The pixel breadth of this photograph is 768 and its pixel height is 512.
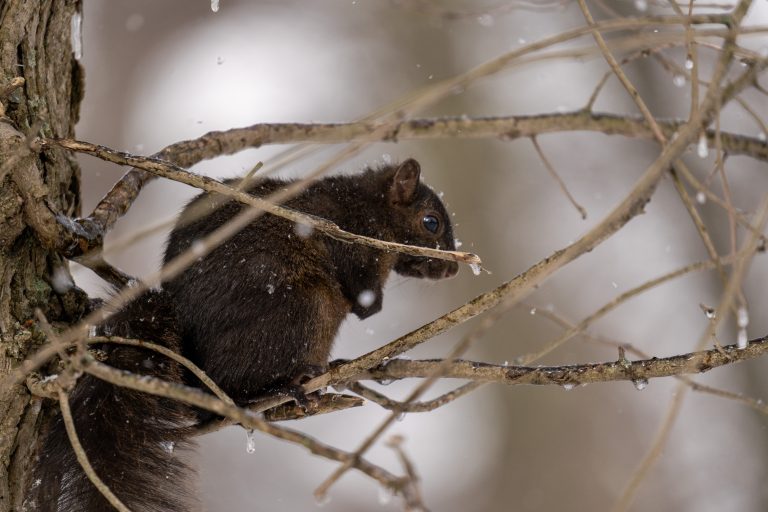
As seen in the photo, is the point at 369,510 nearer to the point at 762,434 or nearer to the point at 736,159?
the point at 762,434

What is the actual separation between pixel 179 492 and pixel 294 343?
0.50m

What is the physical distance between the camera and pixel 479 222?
243 inches

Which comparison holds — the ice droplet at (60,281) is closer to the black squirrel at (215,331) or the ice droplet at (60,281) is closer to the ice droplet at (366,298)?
the black squirrel at (215,331)

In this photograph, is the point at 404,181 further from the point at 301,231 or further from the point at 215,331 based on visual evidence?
the point at 215,331

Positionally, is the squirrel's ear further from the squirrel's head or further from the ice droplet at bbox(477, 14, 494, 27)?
the ice droplet at bbox(477, 14, 494, 27)

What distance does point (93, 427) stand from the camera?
1.96 m

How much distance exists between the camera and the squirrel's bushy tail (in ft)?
6.31

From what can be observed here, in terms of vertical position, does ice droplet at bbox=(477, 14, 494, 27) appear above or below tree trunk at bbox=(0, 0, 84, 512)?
above

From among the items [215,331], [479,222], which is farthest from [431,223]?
[479,222]

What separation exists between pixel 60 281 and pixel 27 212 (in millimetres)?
206

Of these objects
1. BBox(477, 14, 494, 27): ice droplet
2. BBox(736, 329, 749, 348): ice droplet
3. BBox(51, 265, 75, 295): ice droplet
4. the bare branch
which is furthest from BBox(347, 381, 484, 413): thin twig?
BBox(477, 14, 494, 27): ice droplet

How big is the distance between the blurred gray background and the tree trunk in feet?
11.3

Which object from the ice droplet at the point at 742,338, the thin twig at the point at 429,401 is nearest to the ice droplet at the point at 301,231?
the thin twig at the point at 429,401

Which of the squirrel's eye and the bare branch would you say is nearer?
the bare branch
